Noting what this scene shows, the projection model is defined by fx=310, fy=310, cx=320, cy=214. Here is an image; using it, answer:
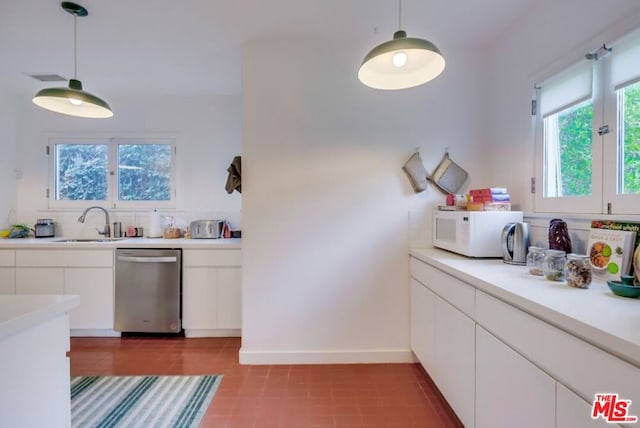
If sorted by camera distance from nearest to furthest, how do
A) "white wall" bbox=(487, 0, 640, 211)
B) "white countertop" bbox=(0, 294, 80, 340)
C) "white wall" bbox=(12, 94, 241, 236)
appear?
"white countertop" bbox=(0, 294, 80, 340) < "white wall" bbox=(487, 0, 640, 211) < "white wall" bbox=(12, 94, 241, 236)

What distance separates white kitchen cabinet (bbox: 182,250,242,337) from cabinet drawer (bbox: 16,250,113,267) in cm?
79

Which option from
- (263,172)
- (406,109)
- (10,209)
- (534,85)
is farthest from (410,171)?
(10,209)

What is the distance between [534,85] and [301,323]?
7.66ft

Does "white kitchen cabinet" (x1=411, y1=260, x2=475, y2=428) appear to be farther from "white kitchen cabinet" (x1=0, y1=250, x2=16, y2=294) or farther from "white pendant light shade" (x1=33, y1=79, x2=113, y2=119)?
"white kitchen cabinet" (x1=0, y1=250, x2=16, y2=294)

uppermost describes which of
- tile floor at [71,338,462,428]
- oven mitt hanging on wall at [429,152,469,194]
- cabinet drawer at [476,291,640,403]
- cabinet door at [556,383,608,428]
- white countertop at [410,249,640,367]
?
oven mitt hanging on wall at [429,152,469,194]

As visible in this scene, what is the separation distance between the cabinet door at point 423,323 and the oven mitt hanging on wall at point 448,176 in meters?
0.79

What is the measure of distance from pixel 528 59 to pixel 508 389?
2.01 metres

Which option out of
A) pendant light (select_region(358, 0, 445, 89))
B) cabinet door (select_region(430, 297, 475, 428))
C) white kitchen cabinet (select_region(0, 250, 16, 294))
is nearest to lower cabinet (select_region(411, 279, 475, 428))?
cabinet door (select_region(430, 297, 475, 428))

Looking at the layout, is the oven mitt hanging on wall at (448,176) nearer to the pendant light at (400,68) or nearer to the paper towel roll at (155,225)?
the pendant light at (400,68)

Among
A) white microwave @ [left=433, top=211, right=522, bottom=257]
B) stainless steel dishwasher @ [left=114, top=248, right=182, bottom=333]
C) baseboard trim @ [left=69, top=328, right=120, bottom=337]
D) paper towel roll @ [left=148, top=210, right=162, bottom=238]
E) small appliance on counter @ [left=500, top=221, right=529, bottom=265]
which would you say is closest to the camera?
small appliance on counter @ [left=500, top=221, right=529, bottom=265]

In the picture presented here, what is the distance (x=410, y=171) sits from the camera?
2.44 meters

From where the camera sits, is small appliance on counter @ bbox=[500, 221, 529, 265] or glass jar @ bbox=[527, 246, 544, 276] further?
small appliance on counter @ bbox=[500, 221, 529, 265]

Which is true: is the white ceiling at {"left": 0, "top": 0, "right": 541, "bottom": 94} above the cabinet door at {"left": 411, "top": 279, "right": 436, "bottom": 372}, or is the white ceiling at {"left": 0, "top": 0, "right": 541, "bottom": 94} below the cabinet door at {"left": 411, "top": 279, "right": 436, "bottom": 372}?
above

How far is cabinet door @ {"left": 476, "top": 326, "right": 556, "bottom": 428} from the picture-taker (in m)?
1.05
